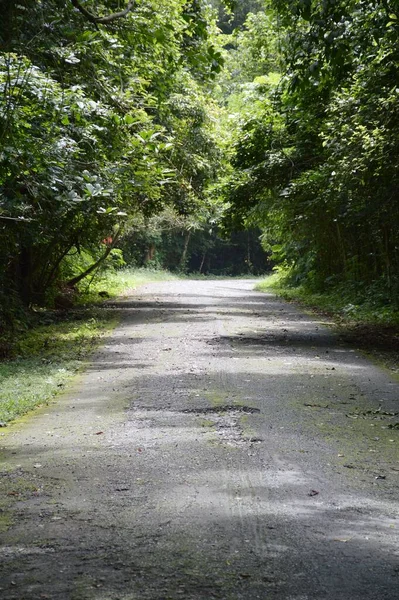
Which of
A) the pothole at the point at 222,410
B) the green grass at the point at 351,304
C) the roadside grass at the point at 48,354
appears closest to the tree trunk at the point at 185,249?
the green grass at the point at 351,304

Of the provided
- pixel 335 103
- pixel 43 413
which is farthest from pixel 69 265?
pixel 43 413

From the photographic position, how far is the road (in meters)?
4.53

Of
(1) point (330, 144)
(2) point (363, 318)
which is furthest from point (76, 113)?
(2) point (363, 318)

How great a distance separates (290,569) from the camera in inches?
182

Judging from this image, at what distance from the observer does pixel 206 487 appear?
20.5 feet

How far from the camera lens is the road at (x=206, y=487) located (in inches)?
178

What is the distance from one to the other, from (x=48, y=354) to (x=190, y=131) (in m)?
14.1

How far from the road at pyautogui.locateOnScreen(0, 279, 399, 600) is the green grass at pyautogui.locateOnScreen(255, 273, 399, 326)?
7.89m

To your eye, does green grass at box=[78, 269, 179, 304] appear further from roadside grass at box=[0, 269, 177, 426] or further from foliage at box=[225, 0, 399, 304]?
foliage at box=[225, 0, 399, 304]

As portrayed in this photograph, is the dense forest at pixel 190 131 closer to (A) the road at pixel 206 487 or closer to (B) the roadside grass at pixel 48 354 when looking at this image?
(B) the roadside grass at pixel 48 354

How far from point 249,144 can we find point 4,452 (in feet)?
48.5

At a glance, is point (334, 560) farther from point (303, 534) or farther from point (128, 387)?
point (128, 387)

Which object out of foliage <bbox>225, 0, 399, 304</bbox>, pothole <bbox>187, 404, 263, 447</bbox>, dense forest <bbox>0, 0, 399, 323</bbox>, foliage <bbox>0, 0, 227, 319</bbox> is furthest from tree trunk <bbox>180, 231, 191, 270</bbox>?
pothole <bbox>187, 404, 263, 447</bbox>

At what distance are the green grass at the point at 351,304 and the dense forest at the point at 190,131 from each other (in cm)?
30
